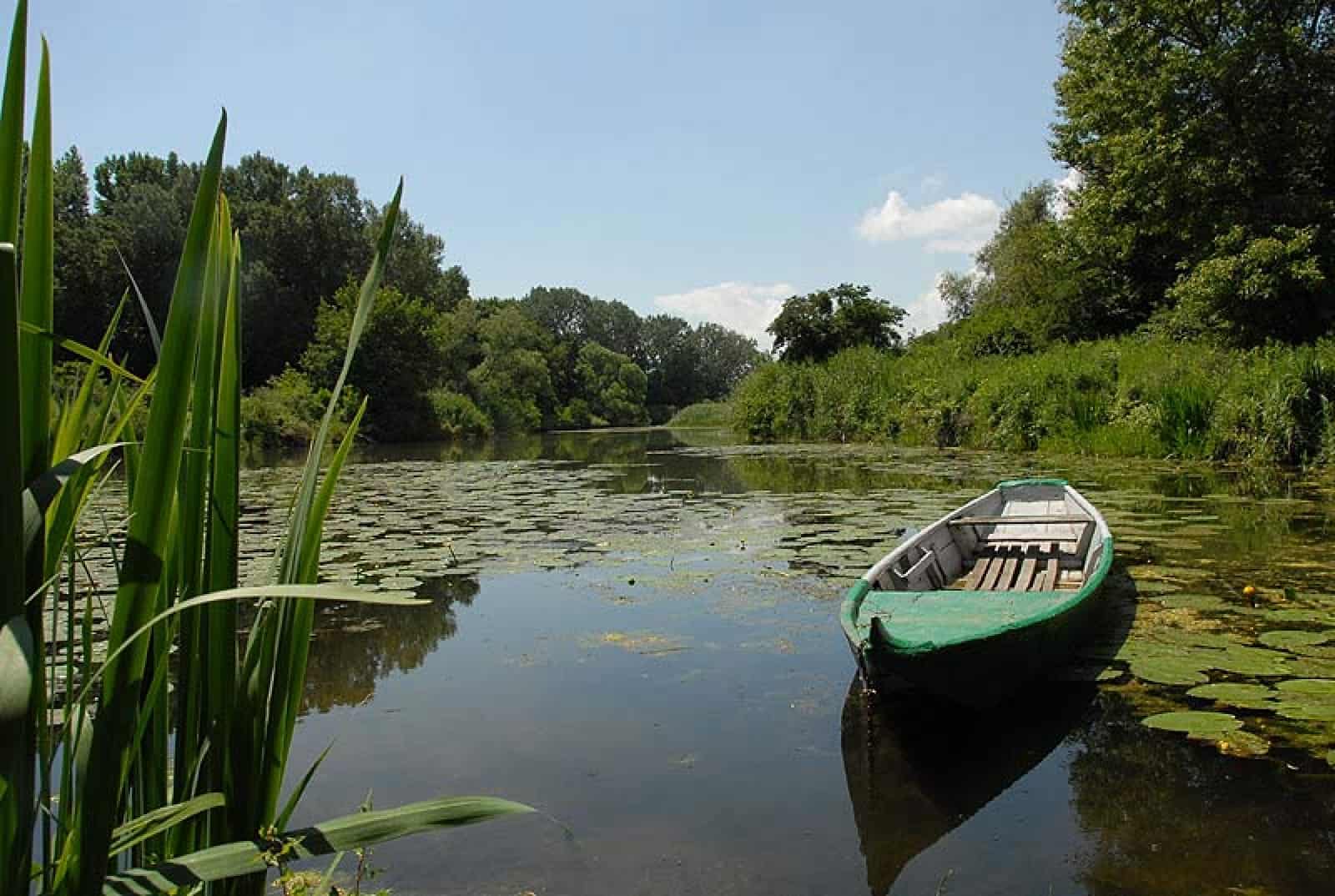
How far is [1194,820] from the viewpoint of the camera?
2.40 metres

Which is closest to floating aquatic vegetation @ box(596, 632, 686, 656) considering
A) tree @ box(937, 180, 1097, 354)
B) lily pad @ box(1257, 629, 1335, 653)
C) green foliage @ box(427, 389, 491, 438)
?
lily pad @ box(1257, 629, 1335, 653)

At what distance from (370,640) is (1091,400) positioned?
1213 cm

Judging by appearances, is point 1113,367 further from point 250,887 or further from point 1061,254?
point 250,887

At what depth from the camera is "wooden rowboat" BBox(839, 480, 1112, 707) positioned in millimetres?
2764

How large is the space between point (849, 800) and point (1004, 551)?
3511mm

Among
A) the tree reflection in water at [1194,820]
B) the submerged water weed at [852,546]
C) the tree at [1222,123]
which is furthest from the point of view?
the tree at [1222,123]

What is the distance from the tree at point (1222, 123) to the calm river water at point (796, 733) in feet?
30.6

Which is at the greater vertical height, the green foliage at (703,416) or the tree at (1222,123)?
the tree at (1222,123)

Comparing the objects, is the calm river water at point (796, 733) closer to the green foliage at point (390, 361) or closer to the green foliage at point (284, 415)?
the green foliage at point (284, 415)

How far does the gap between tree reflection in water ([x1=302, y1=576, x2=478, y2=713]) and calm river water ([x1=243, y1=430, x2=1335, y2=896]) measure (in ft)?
0.07

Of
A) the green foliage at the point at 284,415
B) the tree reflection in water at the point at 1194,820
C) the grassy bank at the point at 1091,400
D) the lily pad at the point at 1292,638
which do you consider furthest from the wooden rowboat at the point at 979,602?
the green foliage at the point at 284,415

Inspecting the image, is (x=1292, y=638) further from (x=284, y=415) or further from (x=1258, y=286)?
(x=284, y=415)

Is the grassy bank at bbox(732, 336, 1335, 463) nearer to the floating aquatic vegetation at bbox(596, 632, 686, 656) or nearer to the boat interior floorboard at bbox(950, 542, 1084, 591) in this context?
the boat interior floorboard at bbox(950, 542, 1084, 591)

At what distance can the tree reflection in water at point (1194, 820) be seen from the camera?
6.99 feet
